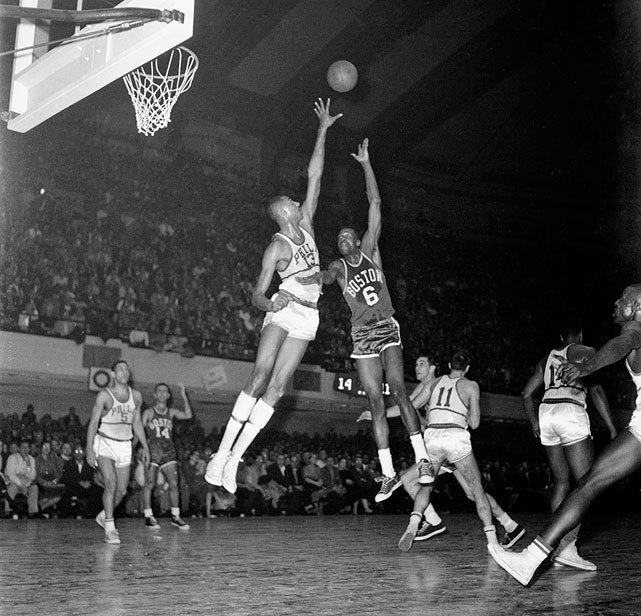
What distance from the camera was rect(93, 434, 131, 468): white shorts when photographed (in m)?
8.45

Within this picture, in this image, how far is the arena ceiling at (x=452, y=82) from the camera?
1991 centimetres

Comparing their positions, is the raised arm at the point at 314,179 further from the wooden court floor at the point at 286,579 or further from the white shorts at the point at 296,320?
the wooden court floor at the point at 286,579

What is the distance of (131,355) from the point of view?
1611cm

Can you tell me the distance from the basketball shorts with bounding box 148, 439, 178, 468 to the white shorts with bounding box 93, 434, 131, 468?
1.65m

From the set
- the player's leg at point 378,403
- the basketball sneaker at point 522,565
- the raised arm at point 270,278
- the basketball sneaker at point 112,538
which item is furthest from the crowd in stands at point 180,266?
the basketball sneaker at point 522,565

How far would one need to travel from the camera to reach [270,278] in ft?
21.7

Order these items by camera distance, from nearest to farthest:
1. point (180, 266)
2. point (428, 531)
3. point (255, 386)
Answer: point (255, 386) < point (428, 531) < point (180, 266)

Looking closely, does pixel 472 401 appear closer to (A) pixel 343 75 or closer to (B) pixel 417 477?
(B) pixel 417 477

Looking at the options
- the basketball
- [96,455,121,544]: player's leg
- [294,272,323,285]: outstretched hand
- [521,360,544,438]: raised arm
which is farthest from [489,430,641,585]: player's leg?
the basketball

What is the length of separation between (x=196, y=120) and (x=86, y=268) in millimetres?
7326

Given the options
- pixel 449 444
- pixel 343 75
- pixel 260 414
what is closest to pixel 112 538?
pixel 260 414

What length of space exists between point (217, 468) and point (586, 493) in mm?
3261

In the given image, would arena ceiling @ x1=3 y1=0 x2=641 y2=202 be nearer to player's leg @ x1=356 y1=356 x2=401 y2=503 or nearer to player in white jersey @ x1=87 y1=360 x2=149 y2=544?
player in white jersey @ x1=87 y1=360 x2=149 y2=544

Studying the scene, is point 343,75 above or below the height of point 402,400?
above
